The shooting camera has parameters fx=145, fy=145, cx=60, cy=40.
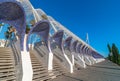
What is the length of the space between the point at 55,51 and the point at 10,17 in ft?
27.9

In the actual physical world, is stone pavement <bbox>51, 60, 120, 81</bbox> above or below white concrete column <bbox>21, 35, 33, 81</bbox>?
below

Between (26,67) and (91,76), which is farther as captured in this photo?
(91,76)

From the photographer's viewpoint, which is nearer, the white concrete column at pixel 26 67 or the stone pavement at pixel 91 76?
the white concrete column at pixel 26 67

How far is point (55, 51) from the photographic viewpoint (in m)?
14.6

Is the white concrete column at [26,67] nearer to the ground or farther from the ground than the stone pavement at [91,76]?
farther from the ground

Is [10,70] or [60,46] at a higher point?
[60,46]

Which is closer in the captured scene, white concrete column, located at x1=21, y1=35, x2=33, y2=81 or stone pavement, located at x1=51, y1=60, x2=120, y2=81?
white concrete column, located at x1=21, y1=35, x2=33, y2=81

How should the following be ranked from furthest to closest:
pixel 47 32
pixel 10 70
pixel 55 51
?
1. pixel 55 51
2. pixel 47 32
3. pixel 10 70

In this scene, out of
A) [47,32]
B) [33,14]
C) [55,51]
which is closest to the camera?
[47,32]

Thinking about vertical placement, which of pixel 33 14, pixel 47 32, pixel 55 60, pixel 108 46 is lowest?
pixel 55 60

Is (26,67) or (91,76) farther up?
(26,67)

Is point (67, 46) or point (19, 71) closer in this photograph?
point (19, 71)

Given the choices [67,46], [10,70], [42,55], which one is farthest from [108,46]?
[10,70]

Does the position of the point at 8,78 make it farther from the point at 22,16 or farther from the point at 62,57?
the point at 62,57
